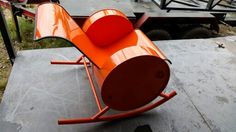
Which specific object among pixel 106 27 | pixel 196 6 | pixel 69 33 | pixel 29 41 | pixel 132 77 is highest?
pixel 69 33

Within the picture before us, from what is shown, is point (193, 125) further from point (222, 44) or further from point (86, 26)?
point (222, 44)

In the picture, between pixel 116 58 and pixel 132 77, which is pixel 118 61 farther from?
pixel 132 77

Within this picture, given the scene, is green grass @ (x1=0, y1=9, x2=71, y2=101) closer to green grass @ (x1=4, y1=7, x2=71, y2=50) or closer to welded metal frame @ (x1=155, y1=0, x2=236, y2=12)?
green grass @ (x1=4, y1=7, x2=71, y2=50)

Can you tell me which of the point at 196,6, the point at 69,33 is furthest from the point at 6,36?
the point at 196,6

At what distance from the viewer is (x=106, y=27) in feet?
6.00

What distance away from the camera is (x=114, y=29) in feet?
6.13

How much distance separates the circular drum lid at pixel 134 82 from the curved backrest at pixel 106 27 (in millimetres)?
593

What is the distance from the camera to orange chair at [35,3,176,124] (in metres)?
1.34

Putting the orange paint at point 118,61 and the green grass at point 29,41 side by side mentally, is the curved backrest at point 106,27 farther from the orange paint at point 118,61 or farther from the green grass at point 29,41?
the green grass at point 29,41

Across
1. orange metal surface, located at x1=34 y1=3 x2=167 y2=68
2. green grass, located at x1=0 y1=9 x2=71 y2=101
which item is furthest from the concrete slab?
green grass, located at x1=0 y1=9 x2=71 y2=101

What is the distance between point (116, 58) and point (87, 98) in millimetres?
698

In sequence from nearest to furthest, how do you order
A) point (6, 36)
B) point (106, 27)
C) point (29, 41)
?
point (106, 27) → point (6, 36) → point (29, 41)

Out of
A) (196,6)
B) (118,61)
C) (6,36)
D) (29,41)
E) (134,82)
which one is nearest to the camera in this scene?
(118,61)

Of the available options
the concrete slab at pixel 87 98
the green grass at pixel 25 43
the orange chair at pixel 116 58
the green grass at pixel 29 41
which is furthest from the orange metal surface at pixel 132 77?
the green grass at pixel 29 41
